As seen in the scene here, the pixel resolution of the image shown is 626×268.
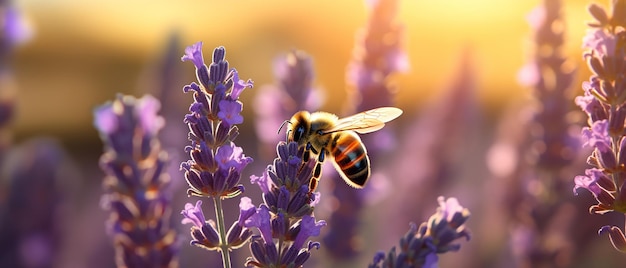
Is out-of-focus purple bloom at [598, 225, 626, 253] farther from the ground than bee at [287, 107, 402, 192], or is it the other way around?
bee at [287, 107, 402, 192]

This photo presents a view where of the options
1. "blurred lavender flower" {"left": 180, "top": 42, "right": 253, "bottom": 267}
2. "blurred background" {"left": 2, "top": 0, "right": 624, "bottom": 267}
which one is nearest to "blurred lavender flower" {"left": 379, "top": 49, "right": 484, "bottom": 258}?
"blurred background" {"left": 2, "top": 0, "right": 624, "bottom": 267}

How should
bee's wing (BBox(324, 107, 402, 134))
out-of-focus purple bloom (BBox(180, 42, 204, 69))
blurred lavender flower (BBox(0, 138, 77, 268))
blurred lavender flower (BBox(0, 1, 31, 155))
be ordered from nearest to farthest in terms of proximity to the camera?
out-of-focus purple bloom (BBox(180, 42, 204, 69)) < bee's wing (BBox(324, 107, 402, 134)) < blurred lavender flower (BBox(0, 138, 77, 268)) < blurred lavender flower (BBox(0, 1, 31, 155))

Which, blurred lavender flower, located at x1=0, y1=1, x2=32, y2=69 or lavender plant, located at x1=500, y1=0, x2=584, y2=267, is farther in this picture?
blurred lavender flower, located at x1=0, y1=1, x2=32, y2=69

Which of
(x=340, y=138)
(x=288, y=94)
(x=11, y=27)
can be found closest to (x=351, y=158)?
(x=340, y=138)

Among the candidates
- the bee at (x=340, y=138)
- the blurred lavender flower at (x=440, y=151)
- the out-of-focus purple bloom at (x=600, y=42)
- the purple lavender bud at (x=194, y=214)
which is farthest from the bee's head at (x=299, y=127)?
the blurred lavender flower at (x=440, y=151)

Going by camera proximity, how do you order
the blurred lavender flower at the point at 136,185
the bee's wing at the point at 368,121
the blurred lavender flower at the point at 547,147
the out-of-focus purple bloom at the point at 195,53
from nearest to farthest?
the out-of-focus purple bloom at the point at 195,53 → the blurred lavender flower at the point at 136,185 → the bee's wing at the point at 368,121 → the blurred lavender flower at the point at 547,147

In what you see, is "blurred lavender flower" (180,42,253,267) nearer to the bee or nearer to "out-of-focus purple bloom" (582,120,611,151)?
"out-of-focus purple bloom" (582,120,611,151)

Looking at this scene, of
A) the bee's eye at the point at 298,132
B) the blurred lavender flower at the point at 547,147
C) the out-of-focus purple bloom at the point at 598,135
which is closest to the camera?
the out-of-focus purple bloom at the point at 598,135

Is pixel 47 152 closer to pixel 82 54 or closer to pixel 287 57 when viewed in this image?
pixel 287 57

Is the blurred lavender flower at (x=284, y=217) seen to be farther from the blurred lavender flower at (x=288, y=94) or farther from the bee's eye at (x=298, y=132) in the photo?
the blurred lavender flower at (x=288, y=94)
